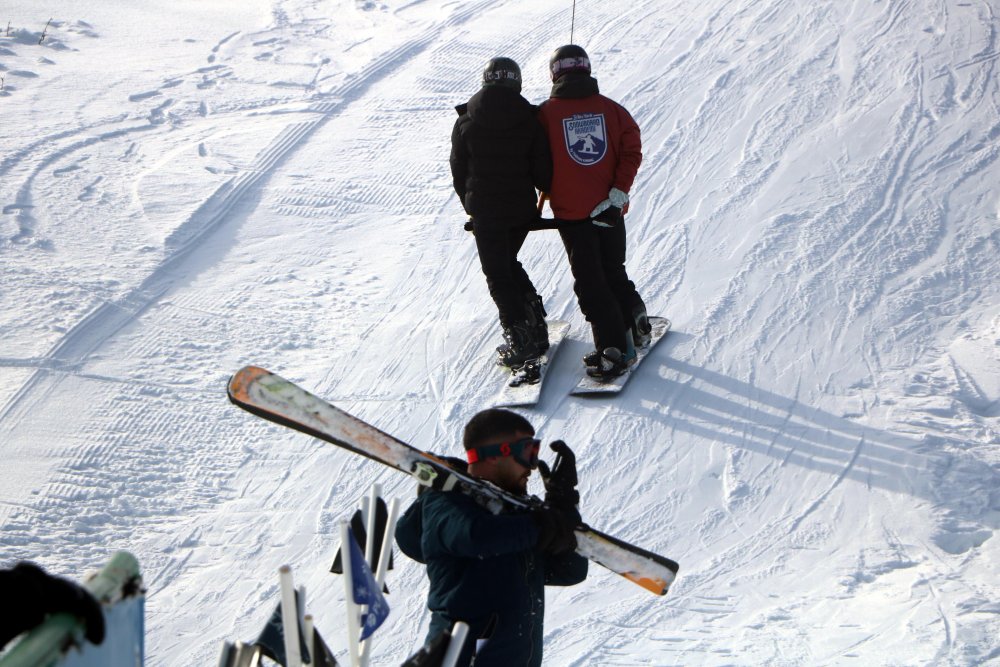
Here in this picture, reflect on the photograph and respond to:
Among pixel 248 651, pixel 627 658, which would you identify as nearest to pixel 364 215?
pixel 627 658

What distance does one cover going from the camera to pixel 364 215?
8828mm

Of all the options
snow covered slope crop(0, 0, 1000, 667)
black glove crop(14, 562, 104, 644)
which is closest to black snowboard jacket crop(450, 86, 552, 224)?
snow covered slope crop(0, 0, 1000, 667)

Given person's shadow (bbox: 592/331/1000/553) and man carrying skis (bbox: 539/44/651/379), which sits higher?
man carrying skis (bbox: 539/44/651/379)

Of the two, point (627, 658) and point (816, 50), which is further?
point (816, 50)

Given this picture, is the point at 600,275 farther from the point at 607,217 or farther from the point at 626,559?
the point at 626,559

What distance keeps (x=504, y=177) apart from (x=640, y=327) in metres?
1.30

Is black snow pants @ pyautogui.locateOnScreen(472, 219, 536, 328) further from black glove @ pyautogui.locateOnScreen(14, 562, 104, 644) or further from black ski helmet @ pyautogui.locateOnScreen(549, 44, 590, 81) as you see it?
black glove @ pyautogui.locateOnScreen(14, 562, 104, 644)

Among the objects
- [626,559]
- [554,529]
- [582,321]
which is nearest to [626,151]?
[582,321]

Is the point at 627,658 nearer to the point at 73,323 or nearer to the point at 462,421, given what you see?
the point at 462,421

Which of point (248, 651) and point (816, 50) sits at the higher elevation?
point (248, 651)

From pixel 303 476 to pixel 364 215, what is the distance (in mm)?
3463

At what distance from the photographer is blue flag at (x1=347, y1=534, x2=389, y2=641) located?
9.45 ft

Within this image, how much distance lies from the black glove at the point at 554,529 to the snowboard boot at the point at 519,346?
3.44 meters

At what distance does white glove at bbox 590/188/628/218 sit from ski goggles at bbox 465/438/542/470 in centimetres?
310
